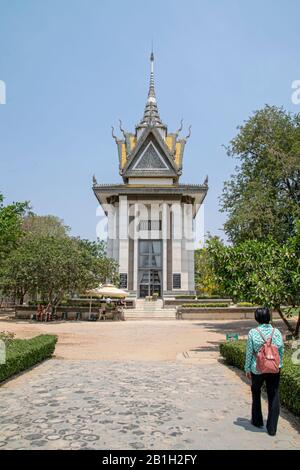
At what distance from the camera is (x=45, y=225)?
5391 centimetres

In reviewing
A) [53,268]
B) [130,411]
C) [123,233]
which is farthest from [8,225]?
[130,411]

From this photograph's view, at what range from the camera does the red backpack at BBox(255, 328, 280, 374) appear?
6.07 metres

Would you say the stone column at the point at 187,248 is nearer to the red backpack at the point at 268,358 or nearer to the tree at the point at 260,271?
the tree at the point at 260,271

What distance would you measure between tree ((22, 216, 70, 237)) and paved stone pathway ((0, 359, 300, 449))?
1675 inches

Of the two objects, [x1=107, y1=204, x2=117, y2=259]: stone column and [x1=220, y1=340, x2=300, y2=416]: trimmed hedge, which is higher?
[x1=107, y1=204, x2=117, y2=259]: stone column

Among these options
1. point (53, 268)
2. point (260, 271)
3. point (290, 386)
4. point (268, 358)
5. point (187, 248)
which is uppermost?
point (187, 248)

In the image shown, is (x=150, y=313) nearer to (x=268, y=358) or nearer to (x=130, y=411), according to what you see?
(x=130, y=411)

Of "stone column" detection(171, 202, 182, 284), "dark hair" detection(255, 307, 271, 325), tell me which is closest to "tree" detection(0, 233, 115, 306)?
"stone column" detection(171, 202, 182, 284)

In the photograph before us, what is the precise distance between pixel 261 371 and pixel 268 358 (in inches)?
7.9

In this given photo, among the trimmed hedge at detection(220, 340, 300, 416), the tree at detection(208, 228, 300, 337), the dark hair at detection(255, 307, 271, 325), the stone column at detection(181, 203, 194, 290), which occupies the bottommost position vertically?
the trimmed hedge at detection(220, 340, 300, 416)

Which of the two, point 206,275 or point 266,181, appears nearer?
point 266,181

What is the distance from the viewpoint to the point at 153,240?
4306 cm

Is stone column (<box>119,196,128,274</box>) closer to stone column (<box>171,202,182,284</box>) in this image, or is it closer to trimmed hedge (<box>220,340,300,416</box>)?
stone column (<box>171,202,182,284</box>)
